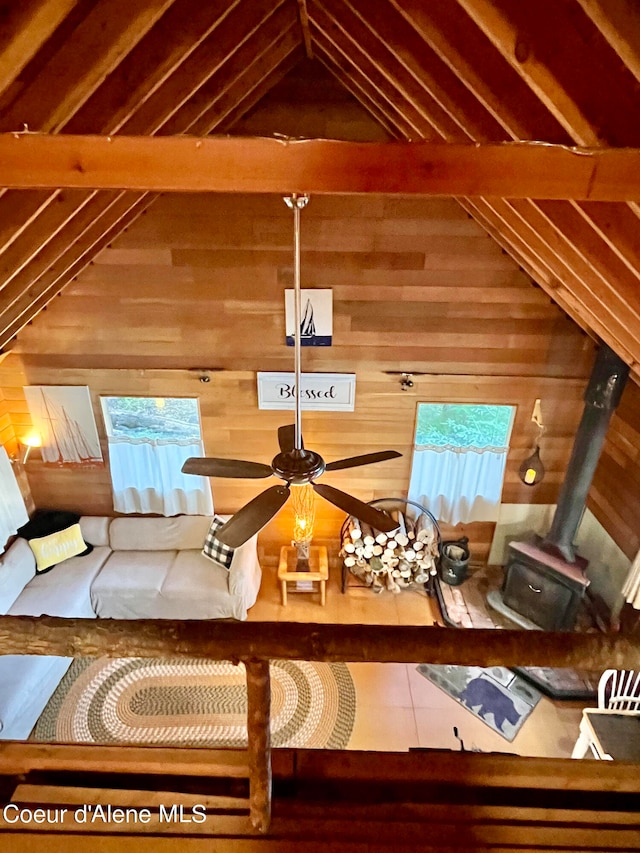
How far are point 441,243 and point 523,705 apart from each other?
12.2 feet

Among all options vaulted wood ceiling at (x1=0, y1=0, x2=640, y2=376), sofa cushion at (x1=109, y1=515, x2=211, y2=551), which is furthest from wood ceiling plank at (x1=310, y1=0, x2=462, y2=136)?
sofa cushion at (x1=109, y1=515, x2=211, y2=551)

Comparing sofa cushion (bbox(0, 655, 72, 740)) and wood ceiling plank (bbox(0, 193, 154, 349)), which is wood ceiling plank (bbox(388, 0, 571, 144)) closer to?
wood ceiling plank (bbox(0, 193, 154, 349))

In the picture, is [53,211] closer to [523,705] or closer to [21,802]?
[21,802]

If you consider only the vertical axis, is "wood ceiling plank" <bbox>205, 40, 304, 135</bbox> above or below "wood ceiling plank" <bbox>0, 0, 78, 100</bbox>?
above

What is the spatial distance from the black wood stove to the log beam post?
3.68 m

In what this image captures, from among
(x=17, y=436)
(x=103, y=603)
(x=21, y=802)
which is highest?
(x=21, y=802)

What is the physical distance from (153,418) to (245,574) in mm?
1649

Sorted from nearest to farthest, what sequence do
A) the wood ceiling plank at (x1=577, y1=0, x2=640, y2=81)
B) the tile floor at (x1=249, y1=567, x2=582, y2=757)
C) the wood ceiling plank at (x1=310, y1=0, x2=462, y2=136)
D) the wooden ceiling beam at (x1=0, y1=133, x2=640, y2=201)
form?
the wood ceiling plank at (x1=577, y1=0, x2=640, y2=81)
the wooden ceiling beam at (x1=0, y1=133, x2=640, y2=201)
the wood ceiling plank at (x1=310, y1=0, x2=462, y2=136)
the tile floor at (x1=249, y1=567, x2=582, y2=757)

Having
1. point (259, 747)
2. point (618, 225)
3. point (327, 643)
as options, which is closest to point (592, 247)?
point (618, 225)

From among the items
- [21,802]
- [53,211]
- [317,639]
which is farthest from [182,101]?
[21,802]

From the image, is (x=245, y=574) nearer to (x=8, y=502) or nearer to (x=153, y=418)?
(x=153, y=418)

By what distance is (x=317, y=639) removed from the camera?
4.43 feet

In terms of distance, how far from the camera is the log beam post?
55.8 inches

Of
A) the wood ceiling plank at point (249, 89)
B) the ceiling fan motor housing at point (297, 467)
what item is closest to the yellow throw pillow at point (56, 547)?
the ceiling fan motor housing at point (297, 467)
